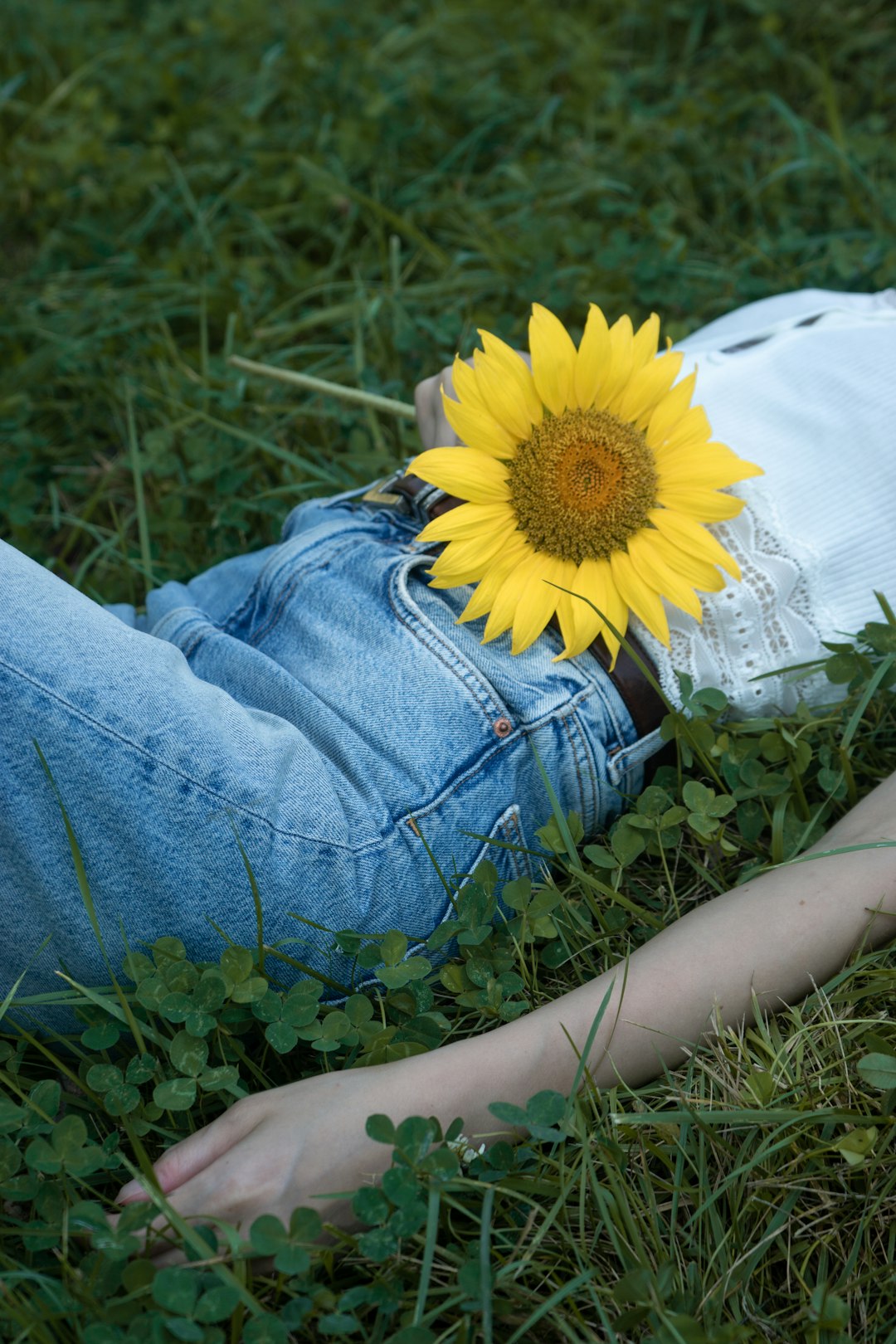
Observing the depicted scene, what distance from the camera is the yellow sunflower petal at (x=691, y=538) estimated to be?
4.50 ft

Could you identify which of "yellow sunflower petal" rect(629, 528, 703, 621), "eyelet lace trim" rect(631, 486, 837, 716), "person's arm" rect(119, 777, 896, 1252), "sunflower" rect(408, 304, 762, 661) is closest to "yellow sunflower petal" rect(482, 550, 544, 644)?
"sunflower" rect(408, 304, 762, 661)

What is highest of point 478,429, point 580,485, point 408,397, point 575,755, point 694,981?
point 408,397

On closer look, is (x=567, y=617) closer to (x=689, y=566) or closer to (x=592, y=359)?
(x=689, y=566)

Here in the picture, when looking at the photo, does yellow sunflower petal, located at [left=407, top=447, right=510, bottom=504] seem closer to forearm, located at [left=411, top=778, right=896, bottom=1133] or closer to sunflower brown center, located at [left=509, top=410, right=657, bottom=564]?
sunflower brown center, located at [left=509, top=410, right=657, bottom=564]

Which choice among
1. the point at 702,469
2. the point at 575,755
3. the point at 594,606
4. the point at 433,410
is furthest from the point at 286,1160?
the point at 433,410

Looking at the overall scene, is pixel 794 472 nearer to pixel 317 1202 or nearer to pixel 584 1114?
pixel 584 1114

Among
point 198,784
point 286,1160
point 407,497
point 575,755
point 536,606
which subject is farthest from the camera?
point 407,497

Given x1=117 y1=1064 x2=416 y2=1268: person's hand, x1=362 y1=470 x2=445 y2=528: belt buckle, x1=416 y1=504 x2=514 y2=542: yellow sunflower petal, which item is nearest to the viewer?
x1=117 y1=1064 x2=416 y2=1268: person's hand

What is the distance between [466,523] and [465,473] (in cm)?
6

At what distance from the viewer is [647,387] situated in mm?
1375

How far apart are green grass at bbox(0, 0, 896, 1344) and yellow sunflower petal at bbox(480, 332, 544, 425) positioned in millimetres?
521

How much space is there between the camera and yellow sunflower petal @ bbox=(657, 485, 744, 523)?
138cm

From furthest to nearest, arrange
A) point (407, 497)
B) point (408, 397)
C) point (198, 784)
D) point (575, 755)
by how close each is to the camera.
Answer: point (408, 397) → point (407, 497) → point (575, 755) → point (198, 784)

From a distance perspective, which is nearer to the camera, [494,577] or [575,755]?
[494,577]
